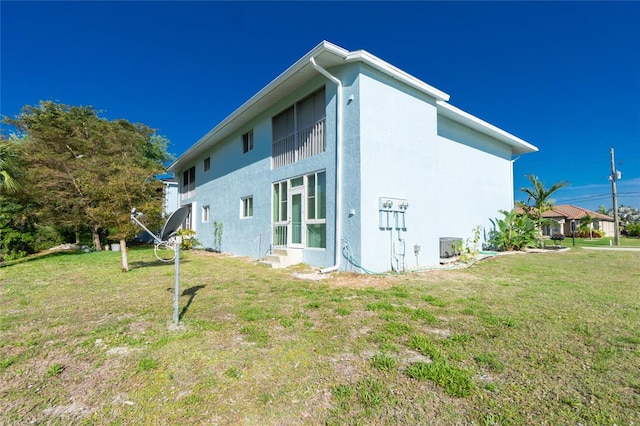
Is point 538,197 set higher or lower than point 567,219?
higher

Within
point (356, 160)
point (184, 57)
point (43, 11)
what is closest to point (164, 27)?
point (184, 57)

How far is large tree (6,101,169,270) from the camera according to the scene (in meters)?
8.29

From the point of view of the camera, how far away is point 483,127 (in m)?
13.3

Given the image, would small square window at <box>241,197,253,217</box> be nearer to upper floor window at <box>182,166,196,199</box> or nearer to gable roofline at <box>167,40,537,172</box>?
gable roofline at <box>167,40,537,172</box>

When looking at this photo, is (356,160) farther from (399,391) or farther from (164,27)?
(164,27)

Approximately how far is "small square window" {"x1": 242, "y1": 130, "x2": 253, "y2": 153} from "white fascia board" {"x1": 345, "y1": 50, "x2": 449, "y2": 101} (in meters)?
6.58

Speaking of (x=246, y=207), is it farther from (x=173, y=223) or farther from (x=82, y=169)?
(x=82, y=169)

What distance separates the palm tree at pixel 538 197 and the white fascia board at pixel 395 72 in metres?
10.9

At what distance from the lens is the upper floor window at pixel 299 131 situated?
30.3 ft

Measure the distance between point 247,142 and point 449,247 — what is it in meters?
9.95

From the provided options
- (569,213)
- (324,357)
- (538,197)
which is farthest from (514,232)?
(569,213)

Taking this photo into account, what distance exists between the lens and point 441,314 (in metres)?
4.30

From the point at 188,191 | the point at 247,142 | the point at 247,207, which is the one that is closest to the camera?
the point at 247,207

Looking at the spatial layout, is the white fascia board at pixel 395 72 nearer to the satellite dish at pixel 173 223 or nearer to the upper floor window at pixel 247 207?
the satellite dish at pixel 173 223
